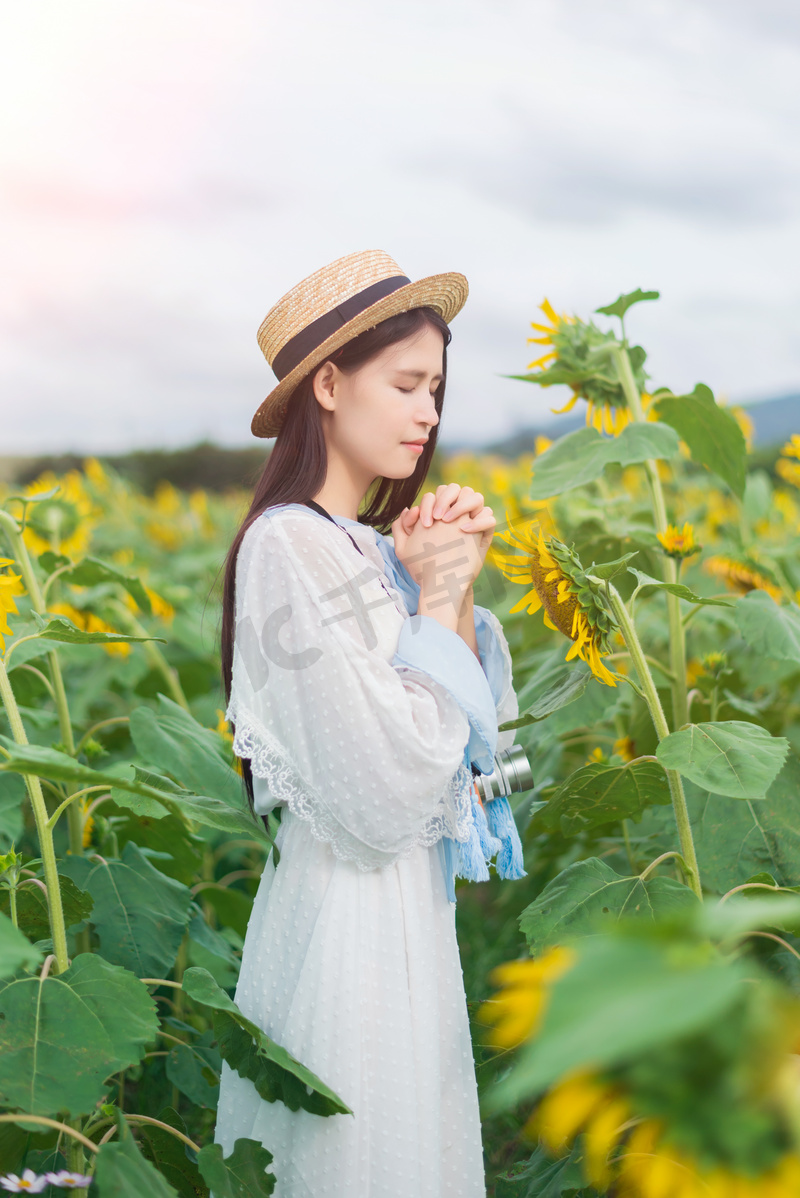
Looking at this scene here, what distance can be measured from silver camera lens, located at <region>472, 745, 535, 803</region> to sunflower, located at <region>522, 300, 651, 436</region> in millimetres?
715

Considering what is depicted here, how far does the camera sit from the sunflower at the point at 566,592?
131 cm

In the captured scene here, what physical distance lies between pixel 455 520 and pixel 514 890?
6.18 feet

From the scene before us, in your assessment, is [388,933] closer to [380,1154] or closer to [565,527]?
[380,1154]

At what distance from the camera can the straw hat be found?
57.5 inches

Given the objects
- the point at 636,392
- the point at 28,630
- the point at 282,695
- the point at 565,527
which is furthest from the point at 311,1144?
the point at 565,527

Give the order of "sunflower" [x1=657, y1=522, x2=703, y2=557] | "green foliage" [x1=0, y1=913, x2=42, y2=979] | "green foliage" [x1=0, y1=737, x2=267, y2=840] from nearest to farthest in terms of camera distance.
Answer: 1. "green foliage" [x1=0, y1=913, x2=42, y2=979]
2. "green foliage" [x1=0, y1=737, x2=267, y2=840]
3. "sunflower" [x1=657, y1=522, x2=703, y2=557]

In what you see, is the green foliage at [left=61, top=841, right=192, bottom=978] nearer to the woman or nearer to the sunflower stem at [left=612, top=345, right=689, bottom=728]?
the woman

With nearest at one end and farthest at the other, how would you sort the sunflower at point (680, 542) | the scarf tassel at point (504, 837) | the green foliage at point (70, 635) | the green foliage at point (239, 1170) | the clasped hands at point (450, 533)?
the green foliage at point (239, 1170), the green foliage at point (70, 635), the clasped hands at point (450, 533), the scarf tassel at point (504, 837), the sunflower at point (680, 542)

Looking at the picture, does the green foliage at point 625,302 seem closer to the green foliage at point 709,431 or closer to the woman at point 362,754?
the green foliage at point 709,431

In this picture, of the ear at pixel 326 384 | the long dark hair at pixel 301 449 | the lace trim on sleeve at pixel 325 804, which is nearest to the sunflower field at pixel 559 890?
the lace trim on sleeve at pixel 325 804

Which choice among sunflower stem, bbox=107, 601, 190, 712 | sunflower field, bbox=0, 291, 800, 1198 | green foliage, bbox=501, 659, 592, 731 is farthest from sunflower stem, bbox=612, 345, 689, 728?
sunflower stem, bbox=107, 601, 190, 712

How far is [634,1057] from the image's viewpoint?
0.47 meters

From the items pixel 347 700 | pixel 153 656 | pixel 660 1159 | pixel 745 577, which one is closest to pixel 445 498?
pixel 347 700

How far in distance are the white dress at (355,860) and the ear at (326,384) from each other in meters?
0.19
